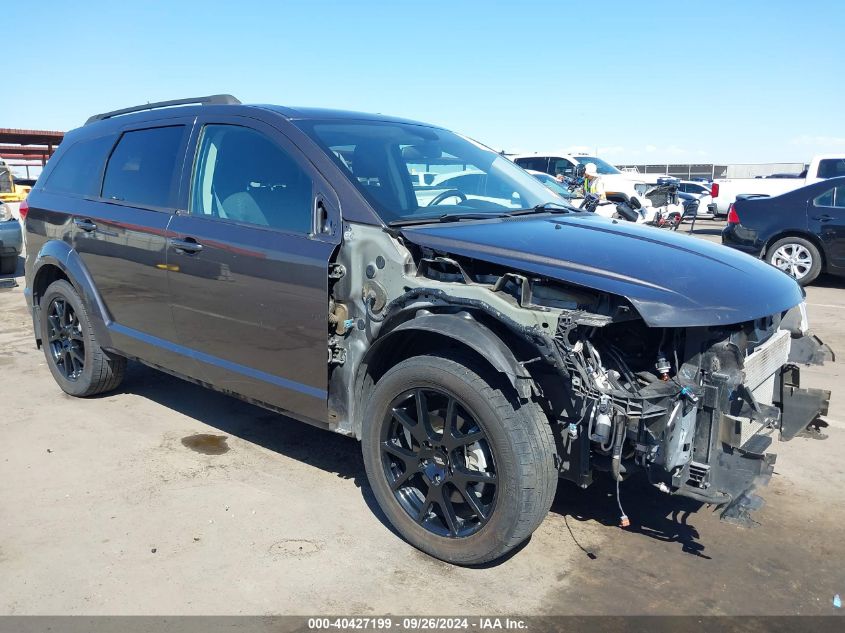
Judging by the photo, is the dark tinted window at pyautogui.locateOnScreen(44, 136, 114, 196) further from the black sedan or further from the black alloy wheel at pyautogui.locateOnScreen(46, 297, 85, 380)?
the black sedan

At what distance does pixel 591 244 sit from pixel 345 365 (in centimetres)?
125

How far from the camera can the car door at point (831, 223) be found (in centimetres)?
1000

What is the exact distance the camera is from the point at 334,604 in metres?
2.91

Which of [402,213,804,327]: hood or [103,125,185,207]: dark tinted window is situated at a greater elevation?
[103,125,185,207]: dark tinted window

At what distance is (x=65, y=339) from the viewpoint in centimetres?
535

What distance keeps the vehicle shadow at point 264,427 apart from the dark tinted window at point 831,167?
1512cm

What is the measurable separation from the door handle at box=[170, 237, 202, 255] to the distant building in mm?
37948

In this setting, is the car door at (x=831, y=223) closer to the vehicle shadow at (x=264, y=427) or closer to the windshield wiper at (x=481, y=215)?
the windshield wiper at (x=481, y=215)

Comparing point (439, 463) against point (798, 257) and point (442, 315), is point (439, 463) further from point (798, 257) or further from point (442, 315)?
point (798, 257)

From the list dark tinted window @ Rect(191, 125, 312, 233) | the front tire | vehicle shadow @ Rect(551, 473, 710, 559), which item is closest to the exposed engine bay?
the front tire

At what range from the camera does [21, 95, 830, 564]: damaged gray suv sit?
2826 mm

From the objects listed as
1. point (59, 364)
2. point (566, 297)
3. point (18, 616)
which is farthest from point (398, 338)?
point (59, 364)

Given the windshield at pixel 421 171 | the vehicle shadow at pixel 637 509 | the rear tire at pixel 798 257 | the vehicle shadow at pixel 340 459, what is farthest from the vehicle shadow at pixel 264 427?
the rear tire at pixel 798 257

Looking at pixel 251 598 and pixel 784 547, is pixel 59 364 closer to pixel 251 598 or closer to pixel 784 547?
pixel 251 598
